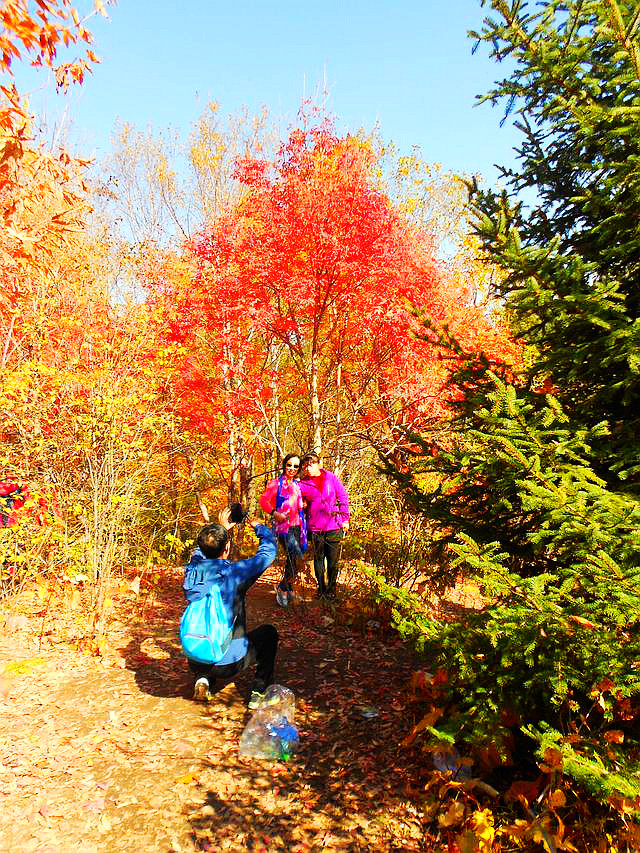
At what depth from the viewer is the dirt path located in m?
2.96

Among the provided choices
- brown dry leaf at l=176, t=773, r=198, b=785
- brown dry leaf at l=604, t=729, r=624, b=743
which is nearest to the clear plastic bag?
brown dry leaf at l=176, t=773, r=198, b=785

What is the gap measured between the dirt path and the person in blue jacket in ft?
1.19

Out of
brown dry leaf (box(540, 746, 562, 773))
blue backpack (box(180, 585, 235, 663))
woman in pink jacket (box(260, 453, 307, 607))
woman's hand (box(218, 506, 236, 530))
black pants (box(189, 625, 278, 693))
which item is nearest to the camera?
brown dry leaf (box(540, 746, 562, 773))

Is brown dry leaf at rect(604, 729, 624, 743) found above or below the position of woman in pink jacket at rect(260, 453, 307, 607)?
below

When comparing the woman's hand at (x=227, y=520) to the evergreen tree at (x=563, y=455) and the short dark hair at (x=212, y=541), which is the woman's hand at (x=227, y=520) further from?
the evergreen tree at (x=563, y=455)

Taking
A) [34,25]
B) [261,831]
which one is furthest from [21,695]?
[34,25]

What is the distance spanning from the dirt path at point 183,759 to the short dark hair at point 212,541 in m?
1.32

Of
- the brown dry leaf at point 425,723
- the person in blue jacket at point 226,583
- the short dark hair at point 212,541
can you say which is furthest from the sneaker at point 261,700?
the short dark hair at point 212,541

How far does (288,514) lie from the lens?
6.45 m

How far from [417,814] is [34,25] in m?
5.42

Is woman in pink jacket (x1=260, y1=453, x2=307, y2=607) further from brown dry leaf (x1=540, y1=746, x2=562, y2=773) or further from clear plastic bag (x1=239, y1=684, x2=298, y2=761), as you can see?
brown dry leaf (x1=540, y1=746, x2=562, y2=773)

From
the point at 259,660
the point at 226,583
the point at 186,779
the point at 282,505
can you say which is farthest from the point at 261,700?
the point at 282,505

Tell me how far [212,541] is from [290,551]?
285 cm

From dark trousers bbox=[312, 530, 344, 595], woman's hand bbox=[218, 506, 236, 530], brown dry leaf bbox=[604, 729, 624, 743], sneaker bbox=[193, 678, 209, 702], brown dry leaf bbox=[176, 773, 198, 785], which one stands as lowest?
brown dry leaf bbox=[176, 773, 198, 785]
